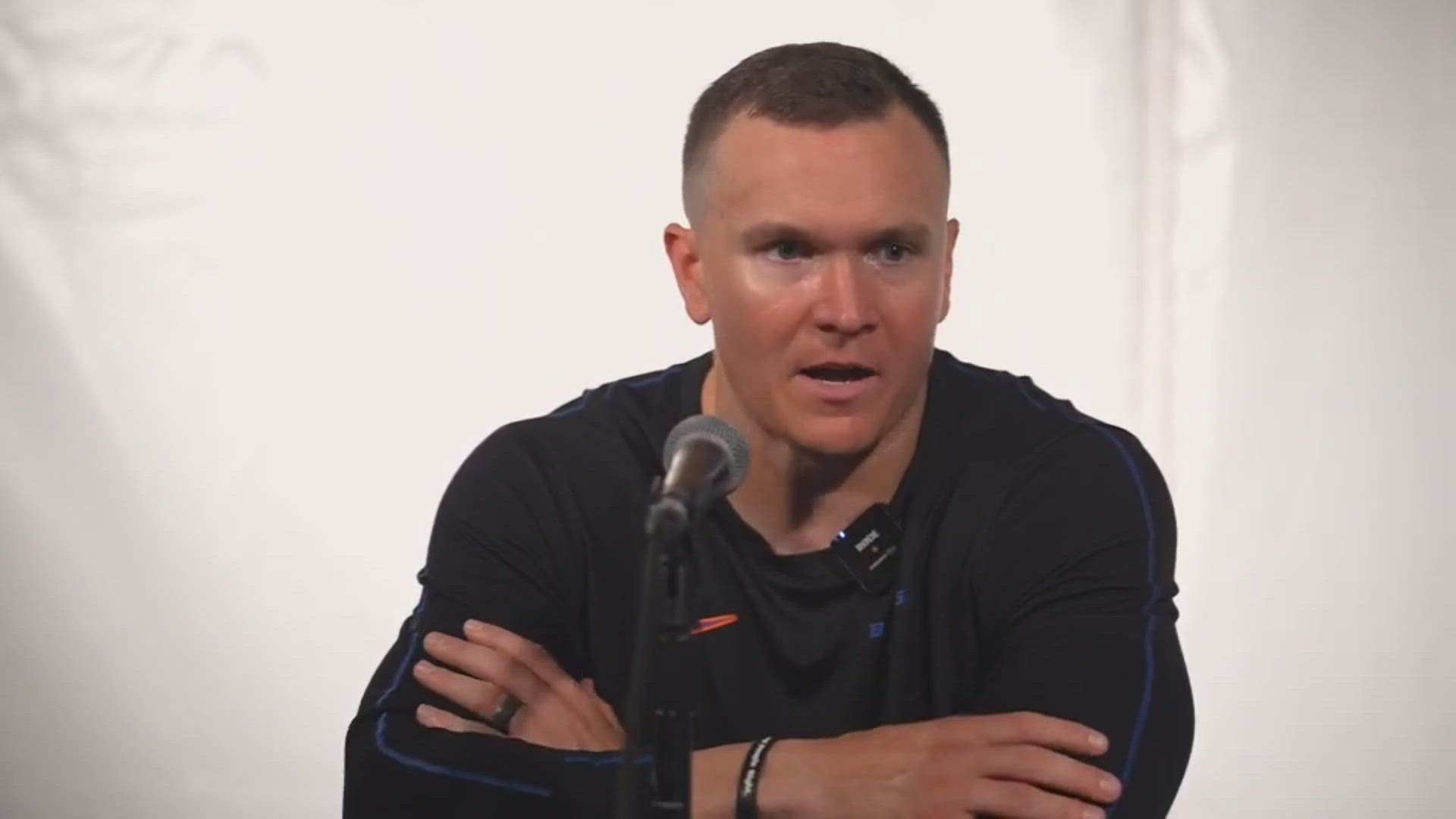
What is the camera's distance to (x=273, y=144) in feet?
9.42

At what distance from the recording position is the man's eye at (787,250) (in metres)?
2.12

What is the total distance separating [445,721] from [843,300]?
743mm

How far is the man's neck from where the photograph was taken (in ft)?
7.39

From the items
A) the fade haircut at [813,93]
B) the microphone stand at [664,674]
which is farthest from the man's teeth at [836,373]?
the microphone stand at [664,674]

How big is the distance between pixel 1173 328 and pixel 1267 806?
33.5 inches

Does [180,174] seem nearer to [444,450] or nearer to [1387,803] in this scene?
[444,450]

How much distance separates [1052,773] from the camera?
1.77 m

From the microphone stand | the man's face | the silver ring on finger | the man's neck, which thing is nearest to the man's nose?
the man's face

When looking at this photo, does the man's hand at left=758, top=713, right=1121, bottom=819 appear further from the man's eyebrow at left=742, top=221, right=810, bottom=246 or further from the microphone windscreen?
the man's eyebrow at left=742, top=221, right=810, bottom=246

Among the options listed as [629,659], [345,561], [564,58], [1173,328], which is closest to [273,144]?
[564,58]

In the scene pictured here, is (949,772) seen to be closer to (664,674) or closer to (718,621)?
(718,621)

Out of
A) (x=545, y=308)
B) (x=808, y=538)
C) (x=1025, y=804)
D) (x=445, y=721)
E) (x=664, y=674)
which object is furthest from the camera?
(x=545, y=308)

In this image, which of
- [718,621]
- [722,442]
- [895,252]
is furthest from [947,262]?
[722,442]

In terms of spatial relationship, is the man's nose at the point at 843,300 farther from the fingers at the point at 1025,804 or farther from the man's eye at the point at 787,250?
the fingers at the point at 1025,804
